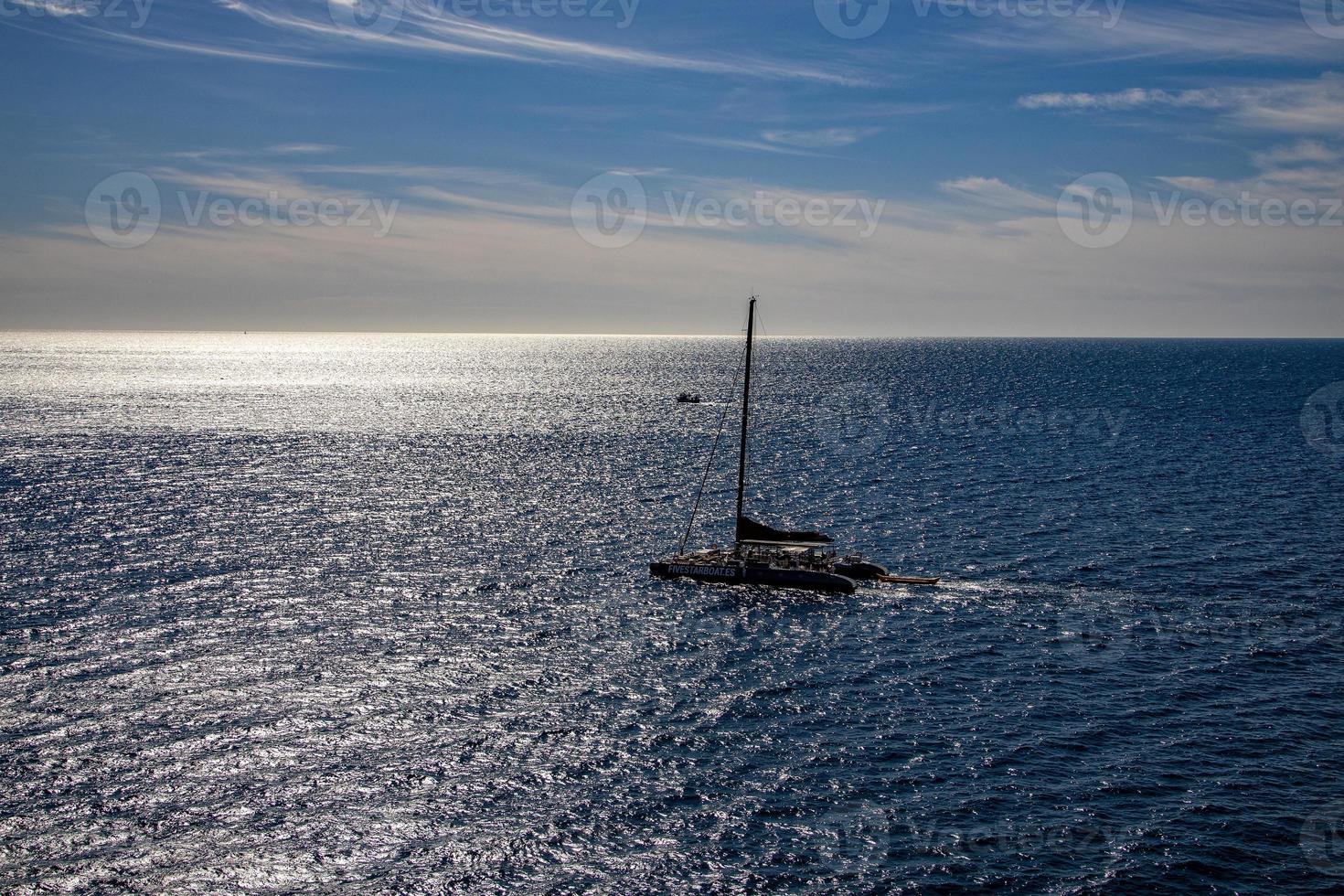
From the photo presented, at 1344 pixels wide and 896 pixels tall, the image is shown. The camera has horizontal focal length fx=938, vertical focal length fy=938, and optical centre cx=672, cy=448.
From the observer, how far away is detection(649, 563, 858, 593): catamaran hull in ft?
241

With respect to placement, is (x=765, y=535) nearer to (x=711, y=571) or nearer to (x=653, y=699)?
(x=711, y=571)

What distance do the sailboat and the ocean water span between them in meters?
1.74

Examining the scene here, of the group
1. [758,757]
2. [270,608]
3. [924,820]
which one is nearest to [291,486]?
[270,608]

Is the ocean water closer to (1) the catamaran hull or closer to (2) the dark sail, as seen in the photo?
(1) the catamaran hull

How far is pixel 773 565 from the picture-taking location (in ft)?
250

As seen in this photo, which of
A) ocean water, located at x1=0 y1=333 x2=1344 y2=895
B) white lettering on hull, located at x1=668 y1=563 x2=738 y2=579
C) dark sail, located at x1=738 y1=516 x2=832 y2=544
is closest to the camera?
ocean water, located at x1=0 y1=333 x2=1344 y2=895

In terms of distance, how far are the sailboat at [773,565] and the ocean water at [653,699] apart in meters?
1.74

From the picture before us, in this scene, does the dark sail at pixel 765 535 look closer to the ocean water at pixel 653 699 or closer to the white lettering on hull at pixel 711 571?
the white lettering on hull at pixel 711 571

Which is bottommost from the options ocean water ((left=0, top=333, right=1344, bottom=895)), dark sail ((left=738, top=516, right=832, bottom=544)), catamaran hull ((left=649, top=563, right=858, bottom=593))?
ocean water ((left=0, top=333, right=1344, bottom=895))

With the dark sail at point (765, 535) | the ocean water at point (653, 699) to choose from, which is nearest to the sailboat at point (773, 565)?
the dark sail at point (765, 535)

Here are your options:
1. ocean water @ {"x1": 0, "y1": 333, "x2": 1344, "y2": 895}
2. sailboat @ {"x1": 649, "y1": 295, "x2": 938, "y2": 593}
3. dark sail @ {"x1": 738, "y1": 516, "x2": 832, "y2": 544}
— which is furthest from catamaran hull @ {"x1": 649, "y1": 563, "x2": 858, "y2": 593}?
dark sail @ {"x1": 738, "y1": 516, "x2": 832, "y2": 544}

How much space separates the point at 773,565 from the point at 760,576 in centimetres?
147

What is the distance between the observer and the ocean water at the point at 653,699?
3709 centimetres

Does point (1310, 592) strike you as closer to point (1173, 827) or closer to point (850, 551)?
point (850, 551)
